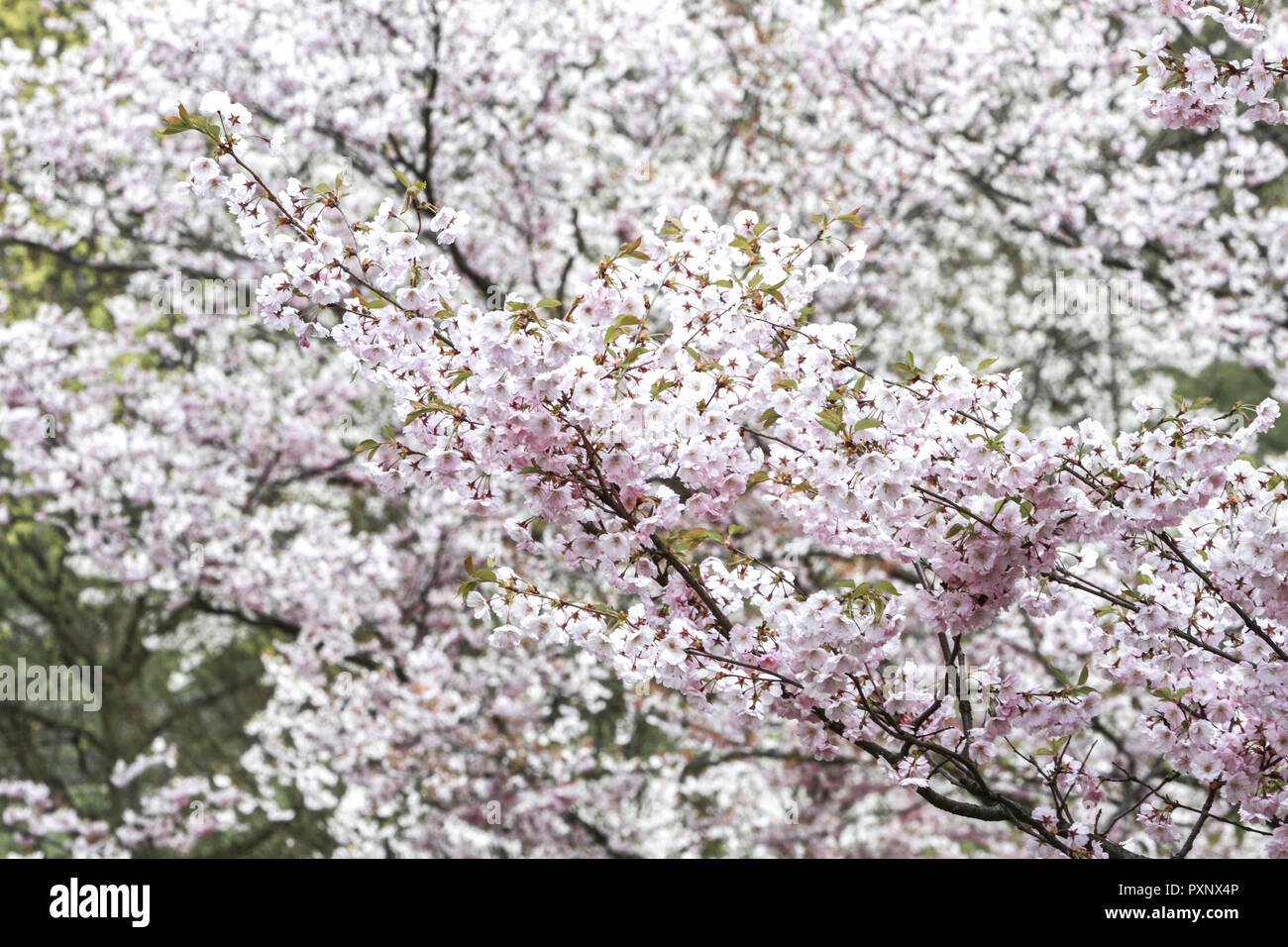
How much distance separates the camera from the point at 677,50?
337 inches

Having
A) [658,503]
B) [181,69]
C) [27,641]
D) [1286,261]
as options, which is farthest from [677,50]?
[27,641]

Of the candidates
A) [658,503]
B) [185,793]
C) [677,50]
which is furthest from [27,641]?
[658,503]

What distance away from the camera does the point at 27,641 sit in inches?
504

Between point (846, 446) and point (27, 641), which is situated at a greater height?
point (27, 641)
